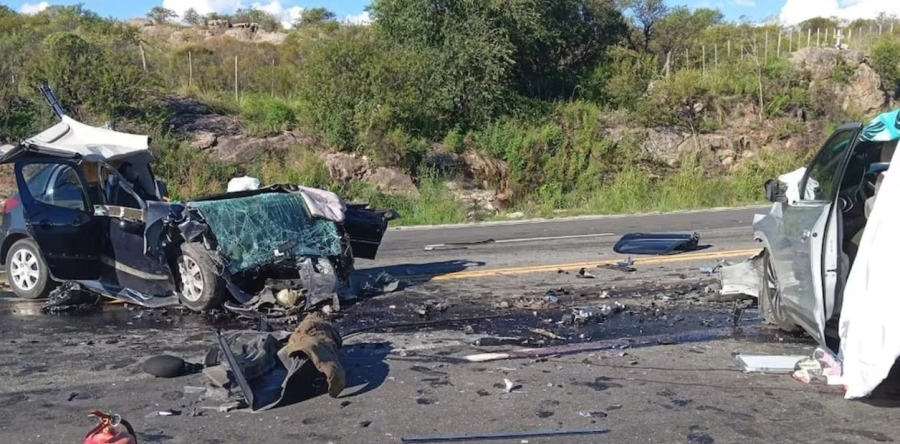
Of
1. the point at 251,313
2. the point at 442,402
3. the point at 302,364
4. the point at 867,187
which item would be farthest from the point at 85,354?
the point at 867,187

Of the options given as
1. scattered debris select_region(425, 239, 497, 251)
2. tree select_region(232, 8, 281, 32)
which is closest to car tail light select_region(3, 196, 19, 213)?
scattered debris select_region(425, 239, 497, 251)

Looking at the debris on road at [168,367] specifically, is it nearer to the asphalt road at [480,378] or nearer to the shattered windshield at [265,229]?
the asphalt road at [480,378]

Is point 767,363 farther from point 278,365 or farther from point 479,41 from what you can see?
point 479,41

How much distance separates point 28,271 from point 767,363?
7369mm

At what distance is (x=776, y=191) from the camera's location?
24.0 ft

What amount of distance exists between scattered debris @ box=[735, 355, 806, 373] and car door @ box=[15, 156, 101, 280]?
6.30 metres

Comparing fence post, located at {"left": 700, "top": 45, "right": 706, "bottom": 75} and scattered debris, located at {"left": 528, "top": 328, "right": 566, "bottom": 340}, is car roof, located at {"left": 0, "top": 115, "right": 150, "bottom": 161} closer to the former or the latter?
scattered debris, located at {"left": 528, "top": 328, "right": 566, "bottom": 340}

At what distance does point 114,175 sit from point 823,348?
6.82m

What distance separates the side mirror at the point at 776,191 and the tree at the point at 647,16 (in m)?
28.6

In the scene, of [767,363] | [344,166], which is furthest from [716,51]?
[767,363]

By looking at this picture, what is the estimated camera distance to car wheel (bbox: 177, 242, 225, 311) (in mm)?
8305

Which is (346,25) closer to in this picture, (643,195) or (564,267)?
(643,195)

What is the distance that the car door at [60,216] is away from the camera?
8.86 meters

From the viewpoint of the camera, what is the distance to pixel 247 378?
5836mm
